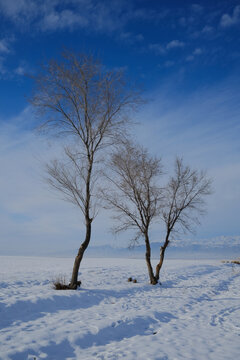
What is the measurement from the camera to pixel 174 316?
8.10 meters

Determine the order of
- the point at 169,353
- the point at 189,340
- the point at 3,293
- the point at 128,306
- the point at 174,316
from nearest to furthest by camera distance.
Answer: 1. the point at 169,353
2. the point at 189,340
3. the point at 174,316
4. the point at 128,306
5. the point at 3,293

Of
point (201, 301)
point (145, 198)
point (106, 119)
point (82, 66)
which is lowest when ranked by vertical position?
point (201, 301)

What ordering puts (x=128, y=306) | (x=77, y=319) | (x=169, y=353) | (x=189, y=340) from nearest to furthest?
1. (x=169, y=353)
2. (x=189, y=340)
3. (x=77, y=319)
4. (x=128, y=306)

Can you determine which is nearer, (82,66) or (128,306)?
(128,306)

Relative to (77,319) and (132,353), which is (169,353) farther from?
(77,319)

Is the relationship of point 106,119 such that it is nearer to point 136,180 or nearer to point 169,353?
point 136,180

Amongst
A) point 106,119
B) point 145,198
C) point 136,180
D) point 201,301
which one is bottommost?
point 201,301

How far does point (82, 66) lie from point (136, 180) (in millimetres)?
7503

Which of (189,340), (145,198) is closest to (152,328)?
(189,340)

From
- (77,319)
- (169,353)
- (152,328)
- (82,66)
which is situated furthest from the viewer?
(82,66)

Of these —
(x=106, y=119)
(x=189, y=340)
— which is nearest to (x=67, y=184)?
(x=106, y=119)

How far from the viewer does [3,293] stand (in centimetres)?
1084

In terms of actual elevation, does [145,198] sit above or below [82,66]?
below

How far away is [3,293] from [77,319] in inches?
201
